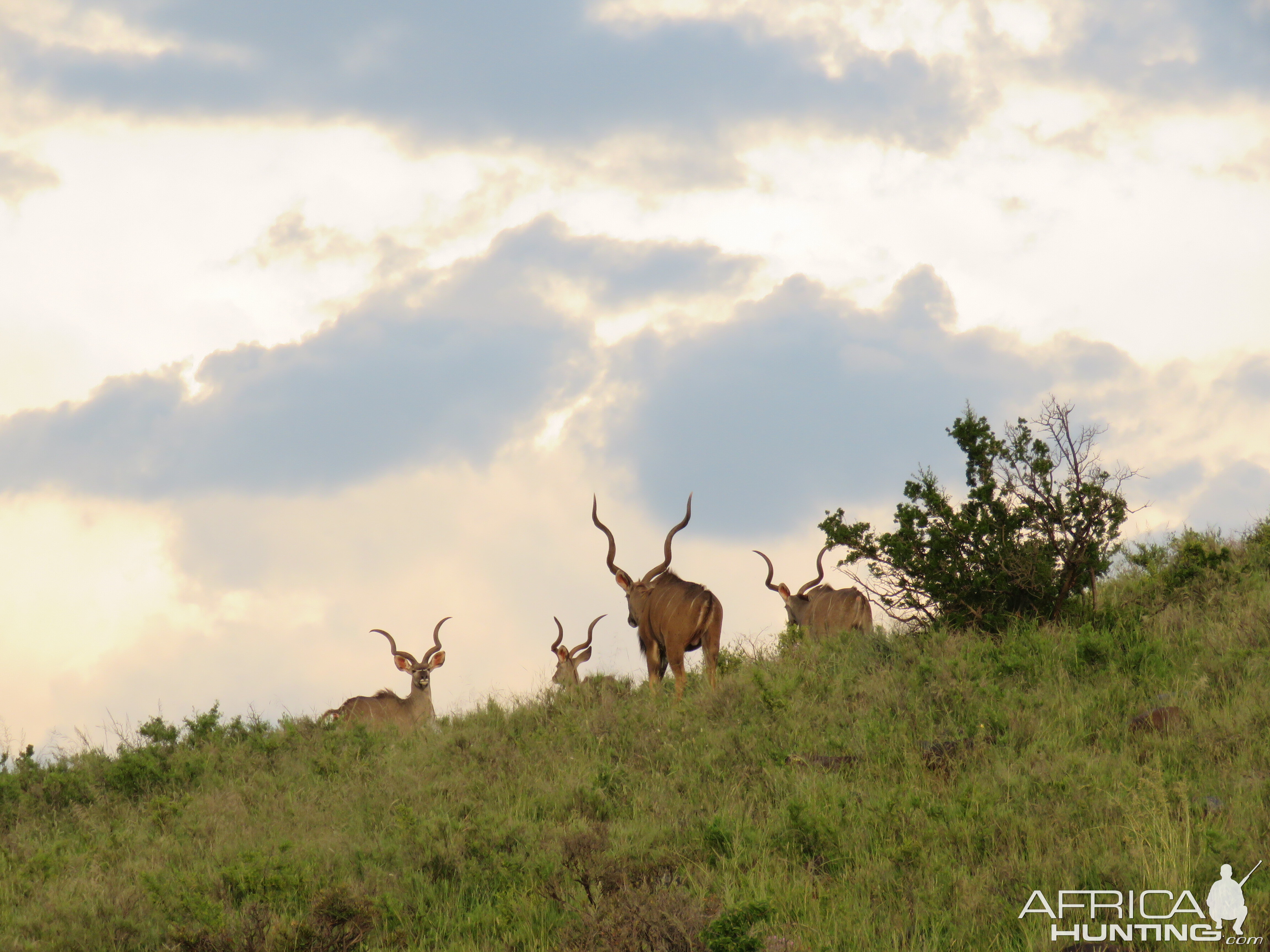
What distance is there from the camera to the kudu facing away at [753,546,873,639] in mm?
18781

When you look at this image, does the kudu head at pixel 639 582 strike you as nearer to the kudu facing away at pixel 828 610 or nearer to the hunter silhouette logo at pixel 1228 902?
the kudu facing away at pixel 828 610

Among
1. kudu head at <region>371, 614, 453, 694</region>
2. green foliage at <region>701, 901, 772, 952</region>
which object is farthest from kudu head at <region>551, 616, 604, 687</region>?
green foliage at <region>701, 901, 772, 952</region>

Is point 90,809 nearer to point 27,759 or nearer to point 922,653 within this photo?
point 27,759

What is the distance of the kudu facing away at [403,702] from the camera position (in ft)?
55.3

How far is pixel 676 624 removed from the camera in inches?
585

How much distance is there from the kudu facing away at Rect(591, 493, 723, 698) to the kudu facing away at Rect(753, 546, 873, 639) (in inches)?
112

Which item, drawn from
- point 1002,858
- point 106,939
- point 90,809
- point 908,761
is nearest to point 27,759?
point 90,809

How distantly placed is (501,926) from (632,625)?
9121mm

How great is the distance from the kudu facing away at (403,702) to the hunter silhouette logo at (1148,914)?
33.1ft

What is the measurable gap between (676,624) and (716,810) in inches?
237

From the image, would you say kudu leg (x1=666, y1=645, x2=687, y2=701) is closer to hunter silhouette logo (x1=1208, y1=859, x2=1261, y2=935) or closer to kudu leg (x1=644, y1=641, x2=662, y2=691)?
kudu leg (x1=644, y1=641, x2=662, y2=691)

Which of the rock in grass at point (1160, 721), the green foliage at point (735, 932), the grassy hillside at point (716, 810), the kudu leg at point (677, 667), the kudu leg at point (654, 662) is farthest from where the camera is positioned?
the kudu leg at point (654, 662)

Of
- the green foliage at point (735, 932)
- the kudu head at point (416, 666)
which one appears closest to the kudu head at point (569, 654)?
the kudu head at point (416, 666)

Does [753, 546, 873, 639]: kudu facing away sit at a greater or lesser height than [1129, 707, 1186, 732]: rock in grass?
greater
